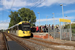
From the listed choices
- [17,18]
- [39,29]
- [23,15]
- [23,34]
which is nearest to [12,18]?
[17,18]

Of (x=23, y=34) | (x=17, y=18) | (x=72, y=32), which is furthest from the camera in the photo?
(x=17, y=18)

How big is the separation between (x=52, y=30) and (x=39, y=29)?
710 centimetres

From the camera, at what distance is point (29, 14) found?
60250 millimetres

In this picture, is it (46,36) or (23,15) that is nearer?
(46,36)

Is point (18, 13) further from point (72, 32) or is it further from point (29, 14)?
point (72, 32)

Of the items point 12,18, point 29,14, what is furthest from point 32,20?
point 12,18

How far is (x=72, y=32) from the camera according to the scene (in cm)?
1287

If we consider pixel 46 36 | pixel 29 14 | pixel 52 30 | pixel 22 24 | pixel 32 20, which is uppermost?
pixel 29 14

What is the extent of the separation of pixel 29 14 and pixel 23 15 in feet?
13.3

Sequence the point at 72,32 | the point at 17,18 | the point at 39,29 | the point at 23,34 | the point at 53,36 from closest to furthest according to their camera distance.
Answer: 1. the point at 72,32
2. the point at 53,36
3. the point at 23,34
4. the point at 39,29
5. the point at 17,18

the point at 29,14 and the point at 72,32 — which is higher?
the point at 29,14

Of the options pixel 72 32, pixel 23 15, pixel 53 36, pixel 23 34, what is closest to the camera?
pixel 72 32

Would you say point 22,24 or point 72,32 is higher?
point 22,24

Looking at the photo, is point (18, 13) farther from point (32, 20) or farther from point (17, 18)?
point (32, 20)
